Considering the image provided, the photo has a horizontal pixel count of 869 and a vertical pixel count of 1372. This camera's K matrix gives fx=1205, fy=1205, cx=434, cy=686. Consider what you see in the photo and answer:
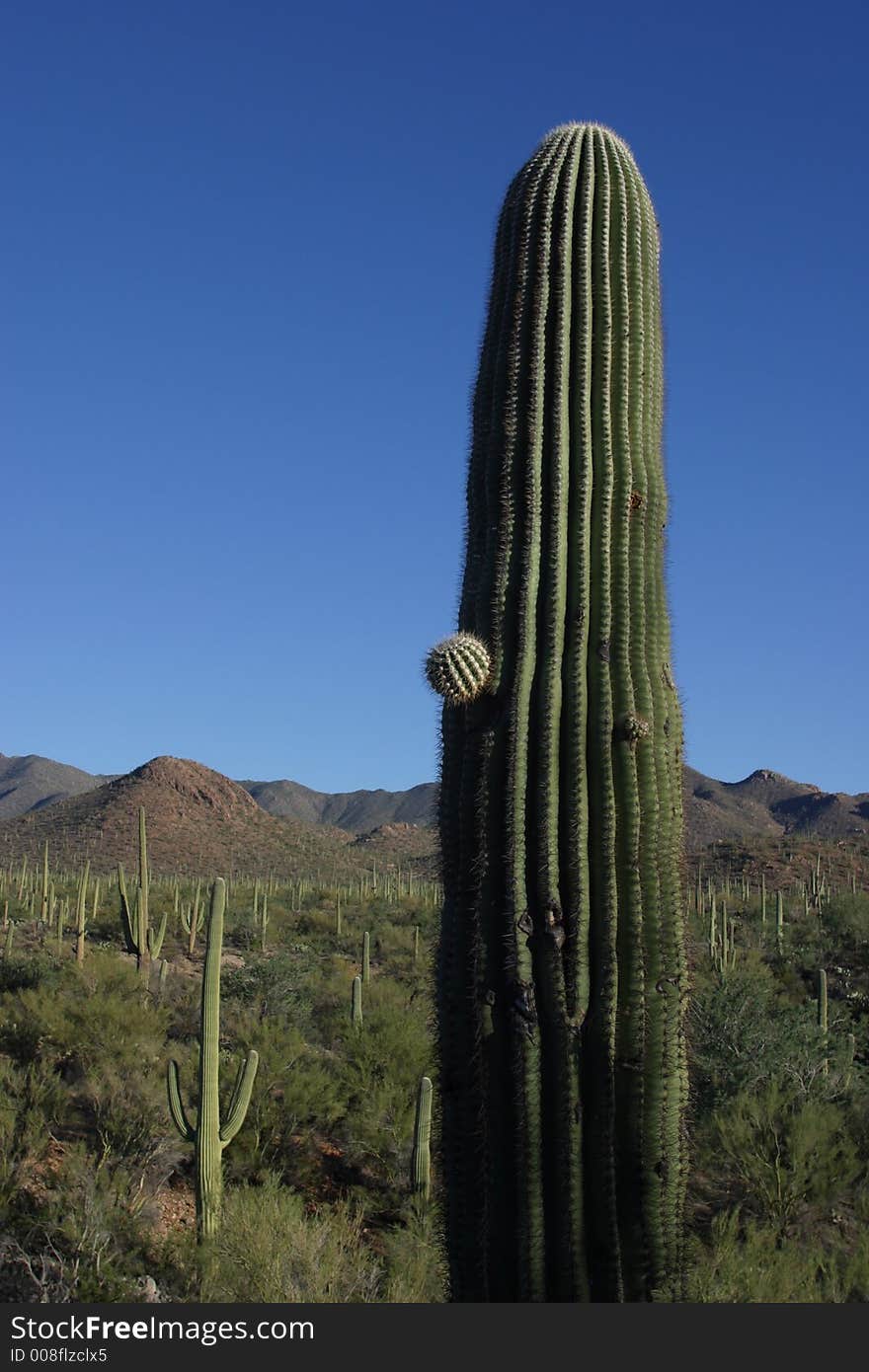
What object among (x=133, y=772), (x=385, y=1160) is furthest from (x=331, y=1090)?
(x=133, y=772)

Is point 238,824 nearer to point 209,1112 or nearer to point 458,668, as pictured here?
point 209,1112

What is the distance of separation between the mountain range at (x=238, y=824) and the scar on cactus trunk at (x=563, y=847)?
35438 mm

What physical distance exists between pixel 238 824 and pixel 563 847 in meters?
67.8

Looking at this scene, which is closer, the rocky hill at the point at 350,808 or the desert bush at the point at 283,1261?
the desert bush at the point at 283,1261

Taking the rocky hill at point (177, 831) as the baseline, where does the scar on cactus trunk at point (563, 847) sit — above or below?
below

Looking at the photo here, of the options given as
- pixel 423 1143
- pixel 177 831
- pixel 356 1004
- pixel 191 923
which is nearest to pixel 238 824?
pixel 177 831

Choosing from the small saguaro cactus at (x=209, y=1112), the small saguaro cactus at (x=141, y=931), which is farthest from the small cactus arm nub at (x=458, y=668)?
the small saguaro cactus at (x=141, y=931)

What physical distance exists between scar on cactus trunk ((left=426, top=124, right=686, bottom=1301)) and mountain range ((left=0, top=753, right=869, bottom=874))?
1395 inches

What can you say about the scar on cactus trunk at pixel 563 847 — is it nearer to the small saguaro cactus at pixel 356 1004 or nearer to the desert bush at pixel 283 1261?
the desert bush at pixel 283 1261

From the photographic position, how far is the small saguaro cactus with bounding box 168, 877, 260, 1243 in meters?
10.1

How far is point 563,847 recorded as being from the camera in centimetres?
498

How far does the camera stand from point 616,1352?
183 inches

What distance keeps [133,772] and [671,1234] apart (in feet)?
238

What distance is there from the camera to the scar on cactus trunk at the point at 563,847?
4.83 metres
